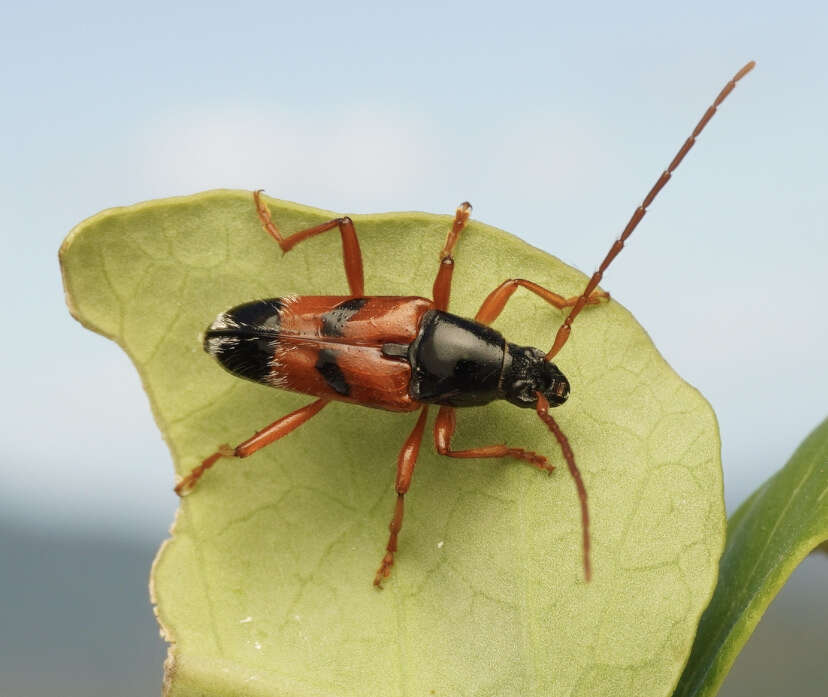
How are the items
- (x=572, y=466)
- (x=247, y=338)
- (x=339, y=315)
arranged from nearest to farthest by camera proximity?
1. (x=572, y=466)
2. (x=247, y=338)
3. (x=339, y=315)

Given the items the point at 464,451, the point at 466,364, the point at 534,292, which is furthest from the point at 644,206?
the point at 464,451

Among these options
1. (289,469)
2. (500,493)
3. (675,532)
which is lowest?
(289,469)

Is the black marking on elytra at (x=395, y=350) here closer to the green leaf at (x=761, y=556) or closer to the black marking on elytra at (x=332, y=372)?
the black marking on elytra at (x=332, y=372)

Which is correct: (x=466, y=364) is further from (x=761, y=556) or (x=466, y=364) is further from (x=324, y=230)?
(x=761, y=556)

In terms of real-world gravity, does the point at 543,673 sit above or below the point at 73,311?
below

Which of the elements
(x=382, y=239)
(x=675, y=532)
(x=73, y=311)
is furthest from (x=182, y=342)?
(x=675, y=532)

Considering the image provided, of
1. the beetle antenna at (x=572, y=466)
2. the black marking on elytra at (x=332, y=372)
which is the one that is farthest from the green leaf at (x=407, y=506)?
the black marking on elytra at (x=332, y=372)

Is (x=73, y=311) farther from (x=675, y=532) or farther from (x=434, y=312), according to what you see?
(x=675, y=532)
